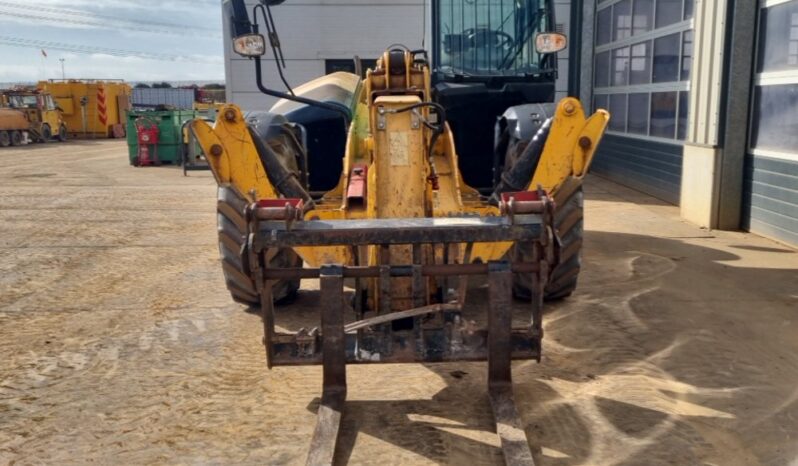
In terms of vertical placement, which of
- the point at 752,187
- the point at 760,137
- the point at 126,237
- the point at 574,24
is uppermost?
the point at 574,24

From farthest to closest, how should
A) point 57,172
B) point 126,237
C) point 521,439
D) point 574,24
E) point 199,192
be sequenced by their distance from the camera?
point 57,172
point 574,24
point 199,192
point 126,237
point 521,439

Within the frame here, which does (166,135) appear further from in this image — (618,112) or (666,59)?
(666,59)

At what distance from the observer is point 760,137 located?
8.55 metres

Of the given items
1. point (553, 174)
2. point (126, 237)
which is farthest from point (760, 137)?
point (126, 237)

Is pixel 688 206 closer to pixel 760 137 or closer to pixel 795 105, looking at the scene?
pixel 760 137

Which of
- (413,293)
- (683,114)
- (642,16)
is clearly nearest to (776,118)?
(683,114)

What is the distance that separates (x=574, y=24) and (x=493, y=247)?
42.5ft

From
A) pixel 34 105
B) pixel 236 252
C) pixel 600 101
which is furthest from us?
pixel 34 105

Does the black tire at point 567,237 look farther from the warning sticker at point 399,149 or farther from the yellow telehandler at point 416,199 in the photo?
the warning sticker at point 399,149

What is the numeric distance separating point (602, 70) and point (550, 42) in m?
9.54

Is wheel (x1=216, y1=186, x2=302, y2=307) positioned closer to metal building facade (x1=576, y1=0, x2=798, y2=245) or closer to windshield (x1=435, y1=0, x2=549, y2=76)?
windshield (x1=435, y1=0, x2=549, y2=76)

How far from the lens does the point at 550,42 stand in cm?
593

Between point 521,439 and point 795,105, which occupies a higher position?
point 795,105

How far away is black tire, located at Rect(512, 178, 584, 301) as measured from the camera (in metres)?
5.25
